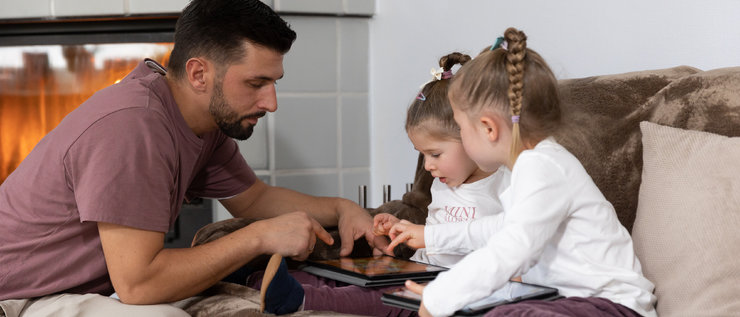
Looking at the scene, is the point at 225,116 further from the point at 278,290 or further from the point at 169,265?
the point at 278,290

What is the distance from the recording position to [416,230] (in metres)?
1.51

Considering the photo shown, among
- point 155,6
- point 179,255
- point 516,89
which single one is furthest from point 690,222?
point 155,6

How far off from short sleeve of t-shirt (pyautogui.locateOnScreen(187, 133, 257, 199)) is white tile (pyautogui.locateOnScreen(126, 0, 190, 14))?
95cm

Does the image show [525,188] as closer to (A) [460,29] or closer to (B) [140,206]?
(B) [140,206]

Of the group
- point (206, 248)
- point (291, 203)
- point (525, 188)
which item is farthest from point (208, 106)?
point (525, 188)

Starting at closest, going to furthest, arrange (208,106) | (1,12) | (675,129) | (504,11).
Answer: (675,129) < (208,106) < (504,11) < (1,12)

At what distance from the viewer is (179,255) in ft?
4.50

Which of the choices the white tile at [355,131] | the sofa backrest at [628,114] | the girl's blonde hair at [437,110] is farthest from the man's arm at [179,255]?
the white tile at [355,131]

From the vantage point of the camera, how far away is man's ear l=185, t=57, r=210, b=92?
152 cm

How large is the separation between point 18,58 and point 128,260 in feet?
5.63

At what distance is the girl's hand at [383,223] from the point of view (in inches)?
63.5

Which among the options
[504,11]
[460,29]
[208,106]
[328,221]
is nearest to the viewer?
[208,106]

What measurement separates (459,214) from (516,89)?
53 cm

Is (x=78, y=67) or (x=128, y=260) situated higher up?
(x=78, y=67)
